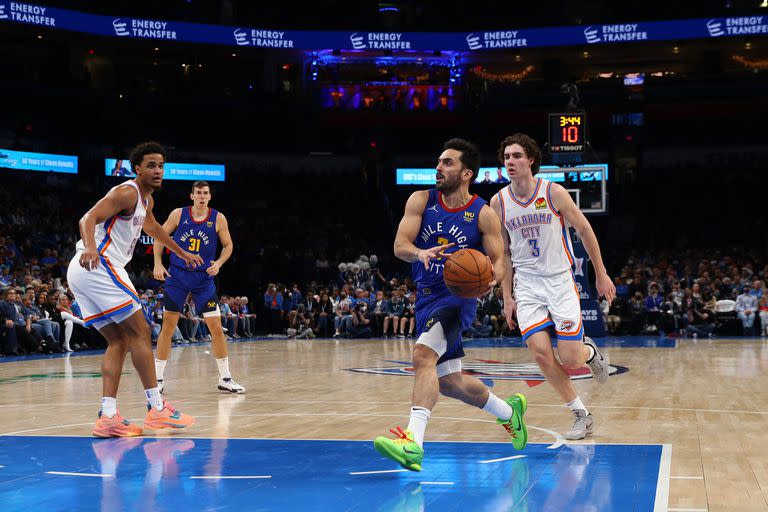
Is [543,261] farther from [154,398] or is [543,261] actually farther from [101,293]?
[101,293]

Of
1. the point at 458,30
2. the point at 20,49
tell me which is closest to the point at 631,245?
the point at 458,30

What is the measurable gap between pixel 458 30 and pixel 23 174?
16.4 meters

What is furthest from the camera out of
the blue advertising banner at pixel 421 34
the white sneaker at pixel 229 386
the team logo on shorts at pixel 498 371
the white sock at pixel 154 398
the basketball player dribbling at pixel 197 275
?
the blue advertising banner at pixel 421 34

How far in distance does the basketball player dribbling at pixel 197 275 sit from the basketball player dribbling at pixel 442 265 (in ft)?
12.9

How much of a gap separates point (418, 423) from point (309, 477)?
0.66 m

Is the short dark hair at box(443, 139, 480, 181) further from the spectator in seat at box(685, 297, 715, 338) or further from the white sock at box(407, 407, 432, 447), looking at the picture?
the spectator in seat at box(685, 297, 715, 338)

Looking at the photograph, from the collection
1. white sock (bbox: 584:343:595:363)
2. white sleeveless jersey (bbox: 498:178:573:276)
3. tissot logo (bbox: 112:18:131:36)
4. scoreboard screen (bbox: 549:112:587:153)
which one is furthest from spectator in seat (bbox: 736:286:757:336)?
tissot logo (bbox: 112:18:131:36)

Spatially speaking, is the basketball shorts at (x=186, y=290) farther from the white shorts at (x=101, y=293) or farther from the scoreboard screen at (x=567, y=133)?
the scoreboard screen at (x=567, y=133)

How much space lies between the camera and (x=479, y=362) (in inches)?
494

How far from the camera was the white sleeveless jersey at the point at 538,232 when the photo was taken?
19.9ft

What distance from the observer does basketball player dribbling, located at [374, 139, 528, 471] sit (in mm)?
5074

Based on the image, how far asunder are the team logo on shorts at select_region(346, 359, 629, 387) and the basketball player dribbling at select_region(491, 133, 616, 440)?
11.1 feet

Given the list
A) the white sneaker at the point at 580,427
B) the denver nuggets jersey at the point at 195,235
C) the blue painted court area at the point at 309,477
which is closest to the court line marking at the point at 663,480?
the blue painted court area at the point at 309,477

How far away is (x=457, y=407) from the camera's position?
760 centimetres
